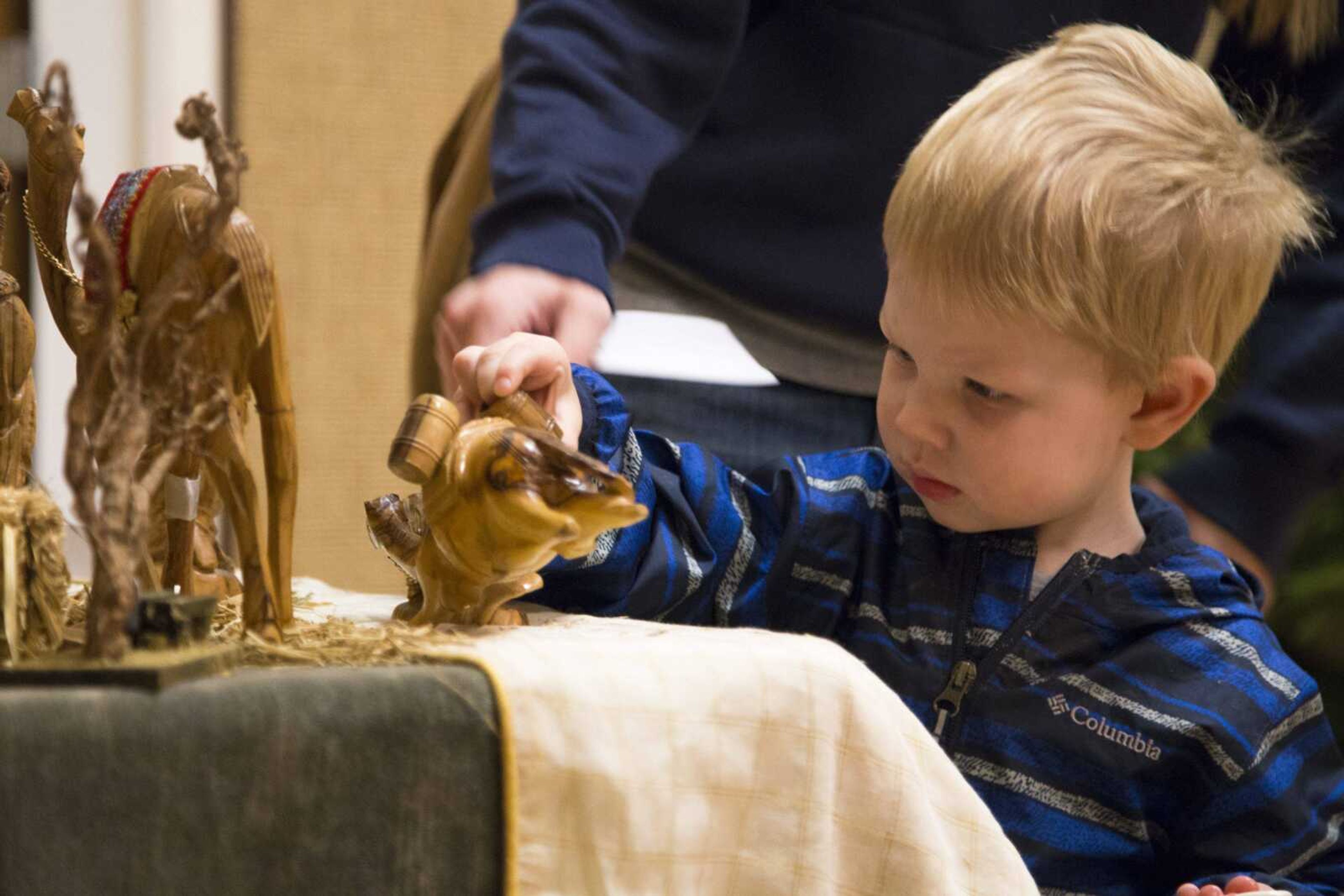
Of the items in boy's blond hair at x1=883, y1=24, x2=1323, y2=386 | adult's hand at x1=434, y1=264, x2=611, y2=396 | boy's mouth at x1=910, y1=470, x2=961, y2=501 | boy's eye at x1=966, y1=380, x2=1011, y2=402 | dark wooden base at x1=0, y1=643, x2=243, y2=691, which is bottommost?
boy's mouth at x1=910, y1=470, x2=961, y2=501

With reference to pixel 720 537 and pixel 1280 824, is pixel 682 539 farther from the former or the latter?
pixel 1280 824

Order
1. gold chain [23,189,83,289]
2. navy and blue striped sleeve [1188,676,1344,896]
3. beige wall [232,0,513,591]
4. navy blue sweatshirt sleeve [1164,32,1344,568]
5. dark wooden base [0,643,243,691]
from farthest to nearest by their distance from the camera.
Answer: beige wall [232,0,513,591] < navy blue sweatshirt sleeve [1164,32,1344,568] < navy and blue striped sleeve [1188,676,1344,896] < gold chain [23,189,83,289] < dark wooden base [0,643,243,691]

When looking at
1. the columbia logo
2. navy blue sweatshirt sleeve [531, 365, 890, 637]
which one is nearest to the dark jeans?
navy blue sweatshirt sleeve [531, 365, 890, 637]

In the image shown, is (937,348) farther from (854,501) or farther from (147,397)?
(147,397)

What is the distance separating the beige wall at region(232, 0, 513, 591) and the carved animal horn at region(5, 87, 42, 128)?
56.1 inches

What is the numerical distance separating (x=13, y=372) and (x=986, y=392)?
0.56 metres

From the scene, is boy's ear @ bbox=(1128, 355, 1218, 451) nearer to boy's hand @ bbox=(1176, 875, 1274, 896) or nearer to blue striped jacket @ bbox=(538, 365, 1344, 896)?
blue striped jacket @ bbox=(538, 365, 1344, 896)

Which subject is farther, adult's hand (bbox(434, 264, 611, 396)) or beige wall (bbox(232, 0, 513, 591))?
beige wall (bbox(232, 0, 513, 591))

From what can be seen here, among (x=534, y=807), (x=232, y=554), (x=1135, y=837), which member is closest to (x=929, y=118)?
(x=1135, y=837)

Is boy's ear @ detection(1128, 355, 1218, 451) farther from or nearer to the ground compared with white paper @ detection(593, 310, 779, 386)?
farther from the ground

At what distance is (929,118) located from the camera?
121cm

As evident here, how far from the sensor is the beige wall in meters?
2.15

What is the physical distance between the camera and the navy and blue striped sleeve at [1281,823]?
90 cm

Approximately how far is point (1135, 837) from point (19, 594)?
2.16 feet
